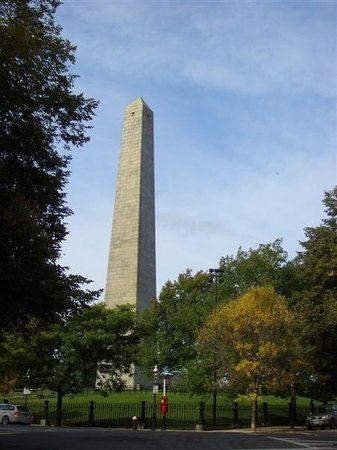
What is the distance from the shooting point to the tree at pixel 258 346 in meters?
34.4

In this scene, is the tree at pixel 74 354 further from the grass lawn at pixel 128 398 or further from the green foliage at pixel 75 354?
the grass lawn at pixel 128 398

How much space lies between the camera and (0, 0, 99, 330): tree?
15609mm

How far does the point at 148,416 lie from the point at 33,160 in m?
27.3

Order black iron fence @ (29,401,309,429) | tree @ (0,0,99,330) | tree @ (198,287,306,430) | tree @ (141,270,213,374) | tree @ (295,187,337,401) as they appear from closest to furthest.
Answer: tree @ (0,0,99,330)
tree @ (295,187,337,401)
tree @ (198,287,306,430)
black iron fence @ (29,401,309,429)
tree @ (141,270,213,374)

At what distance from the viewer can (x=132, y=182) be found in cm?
5238

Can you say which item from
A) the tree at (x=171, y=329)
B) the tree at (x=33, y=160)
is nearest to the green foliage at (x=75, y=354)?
the tree at (x=171, y=329)

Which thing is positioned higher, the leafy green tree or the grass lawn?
the leafy green tree

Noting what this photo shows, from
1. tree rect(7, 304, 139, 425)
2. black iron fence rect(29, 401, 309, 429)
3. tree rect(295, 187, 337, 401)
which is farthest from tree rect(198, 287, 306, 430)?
tree rect(7, 304, 139, 425)

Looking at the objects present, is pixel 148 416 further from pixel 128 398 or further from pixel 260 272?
pixel 260 272

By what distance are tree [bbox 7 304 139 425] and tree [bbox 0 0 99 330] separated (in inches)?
735

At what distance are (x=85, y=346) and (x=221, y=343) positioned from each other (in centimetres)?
841

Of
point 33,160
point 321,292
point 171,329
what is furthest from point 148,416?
point 33,160

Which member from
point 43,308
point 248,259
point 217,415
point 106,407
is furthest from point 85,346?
point 43,308

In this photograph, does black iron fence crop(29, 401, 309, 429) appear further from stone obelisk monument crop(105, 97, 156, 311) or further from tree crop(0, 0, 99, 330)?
tree crop(0, 0, 99, 330)
